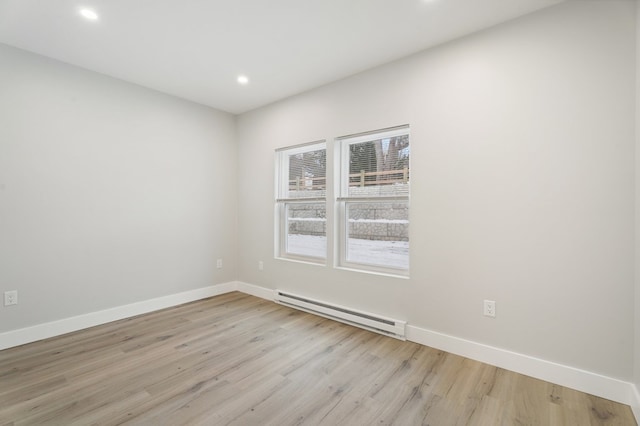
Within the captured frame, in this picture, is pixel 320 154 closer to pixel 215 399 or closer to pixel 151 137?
pixel 151 137

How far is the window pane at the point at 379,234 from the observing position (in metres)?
2.84

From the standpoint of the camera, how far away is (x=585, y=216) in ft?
6.25

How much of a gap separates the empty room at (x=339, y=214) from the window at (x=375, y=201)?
2 centimetres

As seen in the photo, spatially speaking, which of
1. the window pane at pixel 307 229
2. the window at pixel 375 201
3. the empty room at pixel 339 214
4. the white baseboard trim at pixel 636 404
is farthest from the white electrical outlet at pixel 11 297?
the white baseboard trim at pixel 636 404

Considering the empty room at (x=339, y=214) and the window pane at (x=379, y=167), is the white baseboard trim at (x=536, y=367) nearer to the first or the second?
the empty room at (x=339, y=214)

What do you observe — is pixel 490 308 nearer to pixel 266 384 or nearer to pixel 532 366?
pixel 532 366

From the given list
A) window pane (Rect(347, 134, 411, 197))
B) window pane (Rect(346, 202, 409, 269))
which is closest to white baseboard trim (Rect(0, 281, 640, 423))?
window pane (Rect(346, 202, 409, 269))

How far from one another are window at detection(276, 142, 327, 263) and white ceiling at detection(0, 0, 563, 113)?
3.14 feet

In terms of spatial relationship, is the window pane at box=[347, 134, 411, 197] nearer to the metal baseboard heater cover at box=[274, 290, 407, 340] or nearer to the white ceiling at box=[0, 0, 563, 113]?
the white ceiling at box=[0, 0, 563, 113]

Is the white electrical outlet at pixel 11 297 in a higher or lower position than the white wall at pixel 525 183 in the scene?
lower

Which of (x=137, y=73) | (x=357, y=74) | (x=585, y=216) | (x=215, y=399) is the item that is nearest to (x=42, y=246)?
(x=137, y=73)

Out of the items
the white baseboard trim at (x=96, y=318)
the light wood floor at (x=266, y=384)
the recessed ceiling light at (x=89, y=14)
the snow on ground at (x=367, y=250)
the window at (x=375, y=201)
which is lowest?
the light wood floor at (x=266, y=384)

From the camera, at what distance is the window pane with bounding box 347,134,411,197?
9.33ft

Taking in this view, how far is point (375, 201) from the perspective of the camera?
A: 2982 mm
